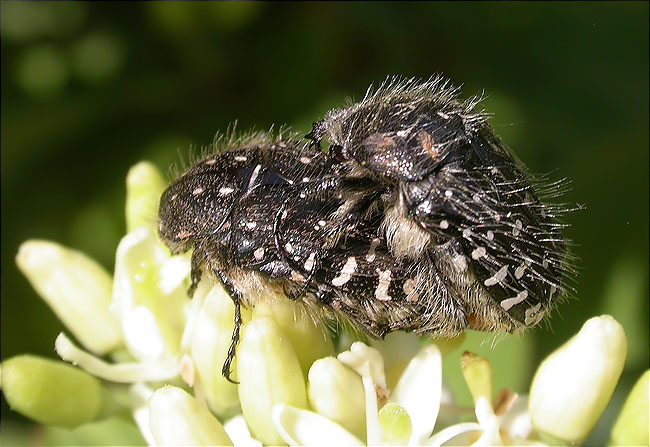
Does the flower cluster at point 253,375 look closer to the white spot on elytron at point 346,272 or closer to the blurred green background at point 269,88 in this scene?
the white spot on elytron at point 346,272

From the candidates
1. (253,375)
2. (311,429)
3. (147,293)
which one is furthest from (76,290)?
(311,429)

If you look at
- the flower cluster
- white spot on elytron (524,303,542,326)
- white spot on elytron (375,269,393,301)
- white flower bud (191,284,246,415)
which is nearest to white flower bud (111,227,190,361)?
the flower cluster

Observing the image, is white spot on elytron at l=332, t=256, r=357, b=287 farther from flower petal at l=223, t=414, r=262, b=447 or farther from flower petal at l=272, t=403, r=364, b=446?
flower petal at l=223, t=414, r=262, b=447

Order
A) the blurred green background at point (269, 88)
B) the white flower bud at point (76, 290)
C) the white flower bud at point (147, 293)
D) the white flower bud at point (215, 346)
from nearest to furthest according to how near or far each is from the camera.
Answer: the white flower bud at point (215, 346) < the white flower bud at point (147, 293) < the white flower bud at point (76, 290) < the blurred green background at point (269, 88)

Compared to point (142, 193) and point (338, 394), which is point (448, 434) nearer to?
point (338, 394)

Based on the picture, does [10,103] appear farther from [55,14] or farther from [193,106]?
[193,106]

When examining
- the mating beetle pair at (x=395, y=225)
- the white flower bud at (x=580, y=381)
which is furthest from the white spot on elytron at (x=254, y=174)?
the white flower bud at (x=580, y=381)

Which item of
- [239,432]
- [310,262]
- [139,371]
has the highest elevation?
[310,262]
